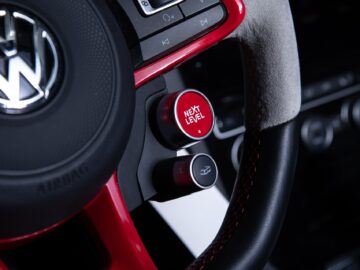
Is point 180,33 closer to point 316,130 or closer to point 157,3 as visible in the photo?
point 157,3

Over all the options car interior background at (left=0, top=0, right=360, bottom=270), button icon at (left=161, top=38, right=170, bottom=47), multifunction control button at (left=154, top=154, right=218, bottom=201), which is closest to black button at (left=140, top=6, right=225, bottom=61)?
button icon at (left=161, top=38, right=170, bottom=47)

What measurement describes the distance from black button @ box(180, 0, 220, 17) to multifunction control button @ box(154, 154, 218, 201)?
0.14m

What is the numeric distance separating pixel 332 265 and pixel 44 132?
0.90m

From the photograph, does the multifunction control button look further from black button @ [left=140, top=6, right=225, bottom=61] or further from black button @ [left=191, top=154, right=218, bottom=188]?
black button @ [left=140, top=6, right=225, bottom=61]

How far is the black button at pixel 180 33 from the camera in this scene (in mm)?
582

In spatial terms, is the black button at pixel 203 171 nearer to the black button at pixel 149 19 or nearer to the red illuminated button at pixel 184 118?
the red illuminated button at pixel 184 118

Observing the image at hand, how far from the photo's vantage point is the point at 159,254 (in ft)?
2.81

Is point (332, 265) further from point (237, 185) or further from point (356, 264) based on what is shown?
point (237, 185)

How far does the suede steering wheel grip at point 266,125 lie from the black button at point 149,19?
0.23 ft

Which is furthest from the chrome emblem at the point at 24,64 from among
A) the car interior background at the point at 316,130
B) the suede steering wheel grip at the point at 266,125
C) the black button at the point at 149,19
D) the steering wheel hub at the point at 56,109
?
the car interior background at the point at 316,130

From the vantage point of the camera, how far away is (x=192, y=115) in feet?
1.90

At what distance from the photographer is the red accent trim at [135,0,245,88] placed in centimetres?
59

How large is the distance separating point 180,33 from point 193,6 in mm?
31

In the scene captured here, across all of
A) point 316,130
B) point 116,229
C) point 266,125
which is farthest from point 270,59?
point 316,130
